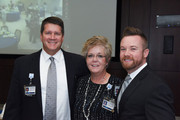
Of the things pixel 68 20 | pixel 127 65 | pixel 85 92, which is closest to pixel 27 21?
pixel 68 20

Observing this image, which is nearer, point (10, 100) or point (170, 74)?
point (10, 100)

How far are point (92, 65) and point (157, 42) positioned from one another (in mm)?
2868

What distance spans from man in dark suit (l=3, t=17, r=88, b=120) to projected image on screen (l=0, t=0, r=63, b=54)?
274cm

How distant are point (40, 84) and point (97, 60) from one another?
0.66 metres

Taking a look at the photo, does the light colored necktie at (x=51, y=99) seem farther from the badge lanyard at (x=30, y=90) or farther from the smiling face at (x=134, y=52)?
the smiling face at (x=134, y=52)

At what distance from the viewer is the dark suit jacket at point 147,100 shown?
41.1 inches

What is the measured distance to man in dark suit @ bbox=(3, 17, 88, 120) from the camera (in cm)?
176

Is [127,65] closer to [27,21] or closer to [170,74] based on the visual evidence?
[170,74]

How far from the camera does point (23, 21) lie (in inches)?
177

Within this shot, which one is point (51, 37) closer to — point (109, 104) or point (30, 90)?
point (30, 90)

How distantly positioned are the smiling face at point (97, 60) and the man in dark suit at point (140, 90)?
1.12 feet

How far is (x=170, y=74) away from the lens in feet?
13.4

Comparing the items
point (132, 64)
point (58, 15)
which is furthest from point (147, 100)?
point (58, 15)

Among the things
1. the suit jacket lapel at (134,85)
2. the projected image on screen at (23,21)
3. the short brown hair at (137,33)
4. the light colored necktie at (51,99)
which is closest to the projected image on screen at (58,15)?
the projected image on screen at (23,21)
